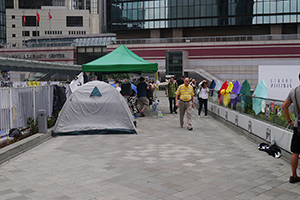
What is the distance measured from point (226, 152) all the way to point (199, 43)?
2012 inches

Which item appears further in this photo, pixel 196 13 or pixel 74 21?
pixel 74 21

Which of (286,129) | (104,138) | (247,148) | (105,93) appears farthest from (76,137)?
(286,129)

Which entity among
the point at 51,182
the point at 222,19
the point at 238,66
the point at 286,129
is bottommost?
the point at 51,182

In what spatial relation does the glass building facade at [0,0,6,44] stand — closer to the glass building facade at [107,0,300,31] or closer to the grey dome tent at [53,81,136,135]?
the glass building facade at [107,0,300,31]

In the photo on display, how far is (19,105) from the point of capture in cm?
1053

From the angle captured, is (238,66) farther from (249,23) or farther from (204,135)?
(204,135)

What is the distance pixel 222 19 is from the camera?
196ft

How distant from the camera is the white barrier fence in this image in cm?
959

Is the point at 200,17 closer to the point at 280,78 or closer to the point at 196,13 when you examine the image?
the point at 196,13

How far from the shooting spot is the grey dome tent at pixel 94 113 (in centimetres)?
1184

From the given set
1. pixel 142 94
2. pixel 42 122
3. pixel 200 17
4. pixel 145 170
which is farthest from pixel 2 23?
pixel 145 170

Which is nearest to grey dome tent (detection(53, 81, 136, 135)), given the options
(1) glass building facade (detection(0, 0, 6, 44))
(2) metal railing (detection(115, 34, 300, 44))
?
(2) metal railing (detection(115, 34, 300, 44))

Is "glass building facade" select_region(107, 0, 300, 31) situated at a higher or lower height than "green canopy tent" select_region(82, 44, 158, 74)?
higher

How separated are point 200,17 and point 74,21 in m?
68.4
